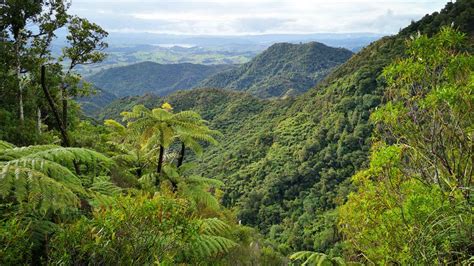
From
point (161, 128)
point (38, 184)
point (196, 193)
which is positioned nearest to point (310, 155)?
point (196, 193)

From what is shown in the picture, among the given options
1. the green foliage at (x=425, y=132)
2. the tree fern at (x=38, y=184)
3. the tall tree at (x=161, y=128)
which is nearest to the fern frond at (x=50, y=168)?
the tree fern at (x=38, y=184)

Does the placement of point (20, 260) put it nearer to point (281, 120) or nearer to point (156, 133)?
point (156, 133)

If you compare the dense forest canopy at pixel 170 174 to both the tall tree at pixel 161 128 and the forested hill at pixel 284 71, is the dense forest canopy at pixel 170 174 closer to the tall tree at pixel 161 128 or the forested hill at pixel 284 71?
the tall tree at pixel 161 128

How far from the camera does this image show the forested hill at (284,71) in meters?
150

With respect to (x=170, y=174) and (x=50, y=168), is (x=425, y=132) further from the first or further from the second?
(x=170, y=174)

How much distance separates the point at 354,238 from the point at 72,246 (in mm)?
4473

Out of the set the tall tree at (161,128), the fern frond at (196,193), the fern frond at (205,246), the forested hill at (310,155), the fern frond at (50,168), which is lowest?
the forested hill at (310,155)

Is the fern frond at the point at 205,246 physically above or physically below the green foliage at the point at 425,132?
below

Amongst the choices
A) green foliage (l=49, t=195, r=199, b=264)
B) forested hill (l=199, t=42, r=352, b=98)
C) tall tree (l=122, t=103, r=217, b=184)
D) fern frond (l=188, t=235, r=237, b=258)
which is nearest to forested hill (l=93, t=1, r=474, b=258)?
tall tree (l=122, t=103, r=217, b=184)

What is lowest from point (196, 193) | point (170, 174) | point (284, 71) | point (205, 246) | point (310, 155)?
point (310, 155)

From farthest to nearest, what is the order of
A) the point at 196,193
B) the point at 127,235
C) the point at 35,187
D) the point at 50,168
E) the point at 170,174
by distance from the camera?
the point at 170,174 < the point at 196,193 < the point at 50,168 < the point at 127,235 < the point at 35,187

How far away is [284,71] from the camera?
166625 millimetres

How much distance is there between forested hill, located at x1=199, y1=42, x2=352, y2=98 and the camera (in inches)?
5906

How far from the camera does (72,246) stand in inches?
106
